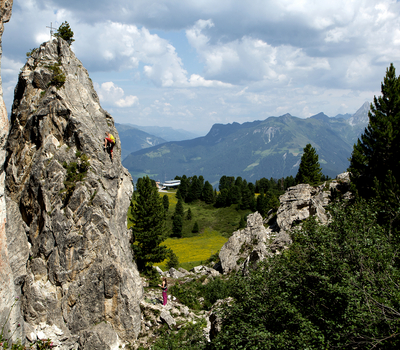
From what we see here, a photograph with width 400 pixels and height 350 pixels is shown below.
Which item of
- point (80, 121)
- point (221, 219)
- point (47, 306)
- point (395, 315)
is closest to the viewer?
point (395, 315)

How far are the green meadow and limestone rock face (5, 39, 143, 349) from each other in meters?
35.6

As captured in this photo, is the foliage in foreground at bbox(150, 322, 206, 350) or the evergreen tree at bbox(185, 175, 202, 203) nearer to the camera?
the foliage in foreground at bbox(150, 322, 206, 350)

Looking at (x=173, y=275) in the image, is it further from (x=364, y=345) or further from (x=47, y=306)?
(x=364, y=345)

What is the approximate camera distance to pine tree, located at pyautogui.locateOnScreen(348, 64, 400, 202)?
38438 millimetres

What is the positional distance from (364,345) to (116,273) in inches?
775

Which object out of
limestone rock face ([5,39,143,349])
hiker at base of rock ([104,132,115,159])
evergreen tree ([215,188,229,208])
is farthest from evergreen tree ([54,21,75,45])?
evergreen tree ([215,188,229,208])

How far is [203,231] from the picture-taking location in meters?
106

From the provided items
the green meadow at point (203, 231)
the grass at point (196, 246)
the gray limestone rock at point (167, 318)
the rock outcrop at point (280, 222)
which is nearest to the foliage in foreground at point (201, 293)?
the gray limestone rock at point (167, 318)

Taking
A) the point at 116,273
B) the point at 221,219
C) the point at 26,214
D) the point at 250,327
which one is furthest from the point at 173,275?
the point at 221,219

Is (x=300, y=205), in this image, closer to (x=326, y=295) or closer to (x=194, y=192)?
(x=326, y=295)

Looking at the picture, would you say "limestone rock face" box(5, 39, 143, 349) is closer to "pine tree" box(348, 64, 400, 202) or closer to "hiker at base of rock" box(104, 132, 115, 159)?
"hiker at base of rock" box(104, 132, 115, 159)

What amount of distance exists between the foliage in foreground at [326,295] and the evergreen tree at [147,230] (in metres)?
21.2

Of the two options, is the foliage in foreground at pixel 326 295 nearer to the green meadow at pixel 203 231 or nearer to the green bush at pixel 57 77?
the green bush at pixel 57 77

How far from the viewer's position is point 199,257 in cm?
7150
